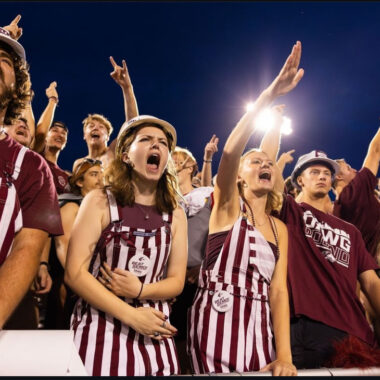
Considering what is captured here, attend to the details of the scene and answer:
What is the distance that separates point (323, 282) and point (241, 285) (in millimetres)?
742

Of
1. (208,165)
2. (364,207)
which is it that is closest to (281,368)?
(364,207)

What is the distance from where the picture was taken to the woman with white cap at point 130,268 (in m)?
2.01

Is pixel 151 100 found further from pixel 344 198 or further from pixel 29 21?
pixel 344 198

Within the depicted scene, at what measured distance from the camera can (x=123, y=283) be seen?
81.4 inches

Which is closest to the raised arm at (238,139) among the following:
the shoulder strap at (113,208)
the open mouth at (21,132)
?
the shoulder strap at (113,208)

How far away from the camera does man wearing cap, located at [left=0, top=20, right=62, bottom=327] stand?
1.64 metres

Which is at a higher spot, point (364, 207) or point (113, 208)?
point (364, 207)

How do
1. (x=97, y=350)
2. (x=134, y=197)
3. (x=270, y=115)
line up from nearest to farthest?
(x=97, y=350) < (x=134, y=197) < (x=270, y=115)

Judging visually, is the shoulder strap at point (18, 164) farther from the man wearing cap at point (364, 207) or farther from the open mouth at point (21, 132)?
the man wearing cap at point (364, 207)

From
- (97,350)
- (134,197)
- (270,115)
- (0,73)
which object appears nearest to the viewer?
(0,73)

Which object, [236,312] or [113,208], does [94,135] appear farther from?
[236,312]

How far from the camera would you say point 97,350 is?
201 centimetres

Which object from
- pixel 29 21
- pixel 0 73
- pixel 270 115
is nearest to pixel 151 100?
pixel 29 21

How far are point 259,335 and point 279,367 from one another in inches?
11.4
